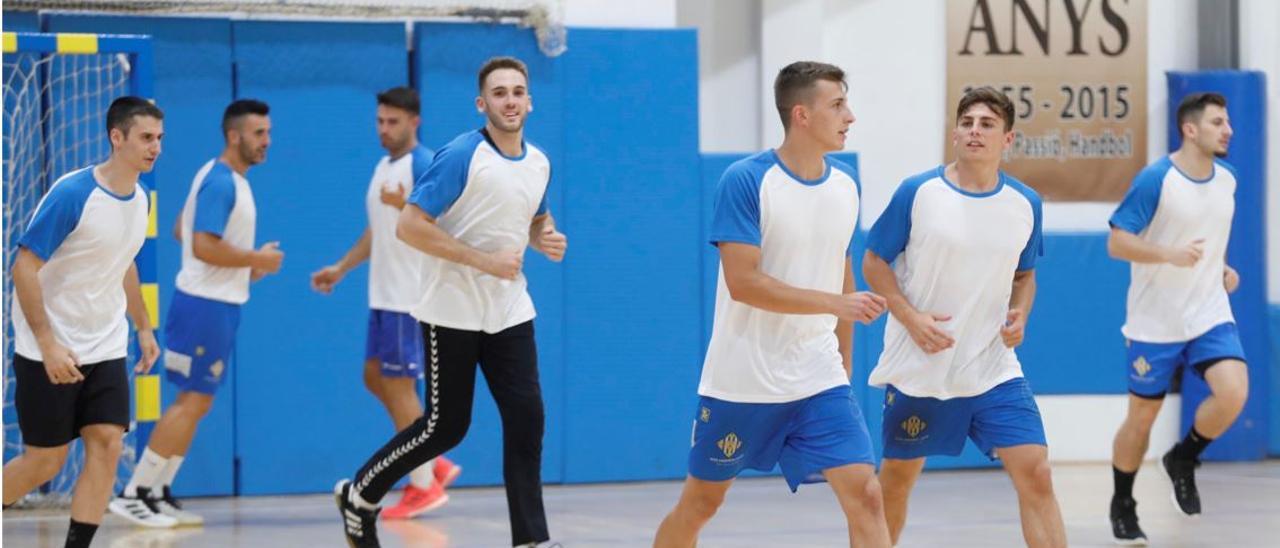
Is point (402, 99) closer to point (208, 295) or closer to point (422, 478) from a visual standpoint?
point (208, 295)

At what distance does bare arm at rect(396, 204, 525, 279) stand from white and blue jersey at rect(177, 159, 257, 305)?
2100mm

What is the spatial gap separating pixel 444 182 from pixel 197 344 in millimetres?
2412

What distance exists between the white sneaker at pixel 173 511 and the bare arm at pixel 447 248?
104 inches

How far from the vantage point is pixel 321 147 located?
9617 mm

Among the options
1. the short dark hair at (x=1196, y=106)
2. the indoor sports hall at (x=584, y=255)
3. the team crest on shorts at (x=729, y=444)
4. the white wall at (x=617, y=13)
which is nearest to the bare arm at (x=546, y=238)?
the indoor sports hall at (x=584, y=255)

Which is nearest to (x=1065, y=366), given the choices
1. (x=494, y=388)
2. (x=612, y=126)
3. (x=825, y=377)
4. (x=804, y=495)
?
(x=804, y=495)

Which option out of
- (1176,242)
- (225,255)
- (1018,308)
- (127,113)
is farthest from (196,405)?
(1176,242)

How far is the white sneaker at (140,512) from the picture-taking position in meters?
8.34

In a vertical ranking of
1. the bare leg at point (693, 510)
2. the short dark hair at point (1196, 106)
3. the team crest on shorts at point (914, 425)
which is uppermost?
the short dark hair at point (1196, 106)

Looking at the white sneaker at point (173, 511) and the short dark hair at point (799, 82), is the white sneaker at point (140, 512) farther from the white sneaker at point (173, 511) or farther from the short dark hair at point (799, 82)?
the short dark hair at point (799, 82)

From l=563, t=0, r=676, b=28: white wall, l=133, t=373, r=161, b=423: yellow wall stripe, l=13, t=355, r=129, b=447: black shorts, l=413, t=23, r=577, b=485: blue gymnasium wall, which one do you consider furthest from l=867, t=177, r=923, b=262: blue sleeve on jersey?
l=563, t=0, r=676, b=28: white wall

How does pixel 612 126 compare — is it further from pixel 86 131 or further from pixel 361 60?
pixel 86 131

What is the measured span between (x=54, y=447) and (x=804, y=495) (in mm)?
4585

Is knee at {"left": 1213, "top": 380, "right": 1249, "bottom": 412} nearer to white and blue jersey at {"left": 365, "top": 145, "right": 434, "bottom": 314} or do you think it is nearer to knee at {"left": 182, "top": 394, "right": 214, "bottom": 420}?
white and blue jersey at {"left": 365, "top": 145, "right": 434, "bottom": 314}
